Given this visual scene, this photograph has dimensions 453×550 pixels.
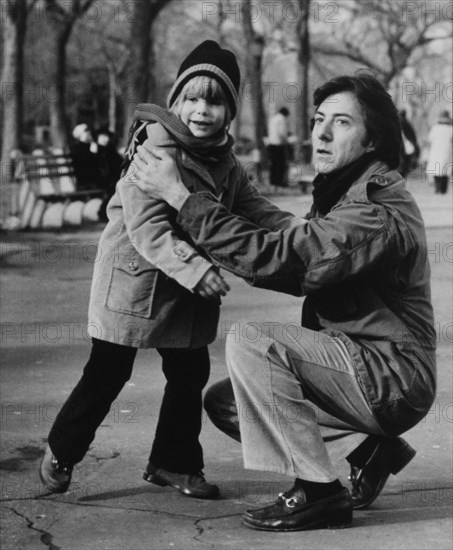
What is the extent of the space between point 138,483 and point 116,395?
16.4 inches

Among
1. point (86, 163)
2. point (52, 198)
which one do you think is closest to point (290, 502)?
point (52, 198)

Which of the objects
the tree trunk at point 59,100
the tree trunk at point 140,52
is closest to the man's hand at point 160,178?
the tree trunk at point 140,52

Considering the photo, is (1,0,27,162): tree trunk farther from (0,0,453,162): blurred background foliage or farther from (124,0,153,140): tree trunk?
(124,0,153,140): tree trunk

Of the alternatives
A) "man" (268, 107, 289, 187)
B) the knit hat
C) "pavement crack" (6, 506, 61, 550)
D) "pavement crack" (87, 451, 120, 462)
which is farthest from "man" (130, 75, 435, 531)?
"man" (268, 107, 289, 187)

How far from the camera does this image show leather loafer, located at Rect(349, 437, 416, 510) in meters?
4.00

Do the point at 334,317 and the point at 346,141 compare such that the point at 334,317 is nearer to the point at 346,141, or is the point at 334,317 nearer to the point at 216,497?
the point at 346,141

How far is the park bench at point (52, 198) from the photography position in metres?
14.4

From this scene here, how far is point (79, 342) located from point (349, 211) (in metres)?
3.87

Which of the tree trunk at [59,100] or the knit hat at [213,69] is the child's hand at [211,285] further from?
the tree trunk at [59,100]

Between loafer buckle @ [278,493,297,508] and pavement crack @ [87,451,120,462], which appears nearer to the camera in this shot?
loafer buckle @ [278,493,297,508]

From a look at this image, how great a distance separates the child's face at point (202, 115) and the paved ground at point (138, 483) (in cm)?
73

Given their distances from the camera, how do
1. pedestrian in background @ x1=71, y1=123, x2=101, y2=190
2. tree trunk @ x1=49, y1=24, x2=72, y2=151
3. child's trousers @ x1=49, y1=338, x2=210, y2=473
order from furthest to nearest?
tree trunk @ x1=49, y1=24, x2=72, y2=151, pedestrian in background @ x1=71, y1=123, x2=101, y2=190, child's trousers @ x1=49, y1=338, x2=210, y2=473

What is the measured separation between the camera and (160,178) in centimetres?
379

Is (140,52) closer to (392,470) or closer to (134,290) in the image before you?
(134,290)
